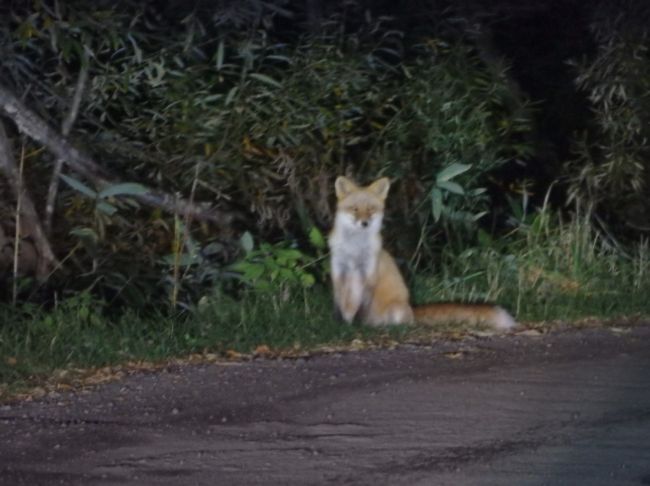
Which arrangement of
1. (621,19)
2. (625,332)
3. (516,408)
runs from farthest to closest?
(621,19) → (625,332) → (516,408)

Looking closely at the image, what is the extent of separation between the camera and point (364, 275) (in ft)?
41.1

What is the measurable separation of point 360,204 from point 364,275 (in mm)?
582

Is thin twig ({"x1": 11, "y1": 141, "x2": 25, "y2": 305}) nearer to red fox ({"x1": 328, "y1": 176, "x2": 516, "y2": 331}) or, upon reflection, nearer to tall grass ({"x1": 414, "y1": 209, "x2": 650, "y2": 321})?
red fox ({"x1": 328, "y1": 176, "x2": 516, "y2": 331})

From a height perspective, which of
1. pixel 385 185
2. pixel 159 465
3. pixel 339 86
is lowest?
pixel 159 465

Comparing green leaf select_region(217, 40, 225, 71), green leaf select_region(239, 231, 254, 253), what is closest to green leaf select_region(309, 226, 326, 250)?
green leaf select_region(239, 231, 254, 253)

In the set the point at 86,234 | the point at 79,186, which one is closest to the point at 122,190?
the point at 79,186

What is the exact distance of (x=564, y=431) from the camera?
8.58 meters

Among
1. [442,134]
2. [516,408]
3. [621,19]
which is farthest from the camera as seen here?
[621,19]

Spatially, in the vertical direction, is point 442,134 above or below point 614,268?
above

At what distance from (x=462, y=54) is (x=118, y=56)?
3458 mm

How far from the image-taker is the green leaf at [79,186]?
1252cm

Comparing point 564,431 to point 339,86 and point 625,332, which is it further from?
point 339,86

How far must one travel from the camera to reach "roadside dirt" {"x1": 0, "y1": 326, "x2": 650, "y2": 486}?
7.61 metres

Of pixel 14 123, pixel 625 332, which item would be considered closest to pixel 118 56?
pixel 14 123
